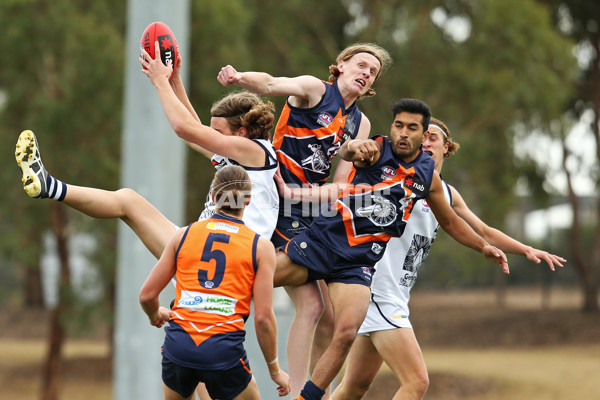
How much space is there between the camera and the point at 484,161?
2183 centimetres

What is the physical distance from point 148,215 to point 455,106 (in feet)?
55.4

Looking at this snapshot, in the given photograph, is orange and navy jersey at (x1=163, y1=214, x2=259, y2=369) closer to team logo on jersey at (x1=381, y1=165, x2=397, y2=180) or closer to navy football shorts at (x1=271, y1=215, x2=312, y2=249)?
navy football shorts at (x1=271, y1=215, x2=312, y2=249)

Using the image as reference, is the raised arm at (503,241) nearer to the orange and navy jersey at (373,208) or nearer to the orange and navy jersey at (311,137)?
the orange and navy jersey at (373,208)

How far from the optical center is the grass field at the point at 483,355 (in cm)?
2053

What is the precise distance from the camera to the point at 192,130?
5.16 meters

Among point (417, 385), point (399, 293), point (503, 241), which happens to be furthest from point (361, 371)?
point (503, 241)

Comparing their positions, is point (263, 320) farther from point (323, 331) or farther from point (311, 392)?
point (323, 331)

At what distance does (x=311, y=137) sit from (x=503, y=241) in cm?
160

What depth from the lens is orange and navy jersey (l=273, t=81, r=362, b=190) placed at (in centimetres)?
557

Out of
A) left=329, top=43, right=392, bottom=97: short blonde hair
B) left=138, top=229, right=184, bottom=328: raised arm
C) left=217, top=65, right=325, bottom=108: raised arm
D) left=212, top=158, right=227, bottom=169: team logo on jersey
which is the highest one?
left=329, top=43, right=392, bottom=97: short blonde hair

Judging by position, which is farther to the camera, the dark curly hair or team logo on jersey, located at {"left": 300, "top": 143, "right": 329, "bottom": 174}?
team logo on jersey, located at {"left": 300, "top": 143, "right": 329, "bottom": 174}

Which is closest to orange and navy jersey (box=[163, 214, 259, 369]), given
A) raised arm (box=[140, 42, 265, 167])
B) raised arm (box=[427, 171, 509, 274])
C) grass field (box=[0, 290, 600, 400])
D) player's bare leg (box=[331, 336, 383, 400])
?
raised arm (box=[140, 42, 265, 167])

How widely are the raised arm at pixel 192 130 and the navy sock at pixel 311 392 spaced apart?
53.1 inches

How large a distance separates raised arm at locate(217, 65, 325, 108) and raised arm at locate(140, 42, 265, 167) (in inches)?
11.5
